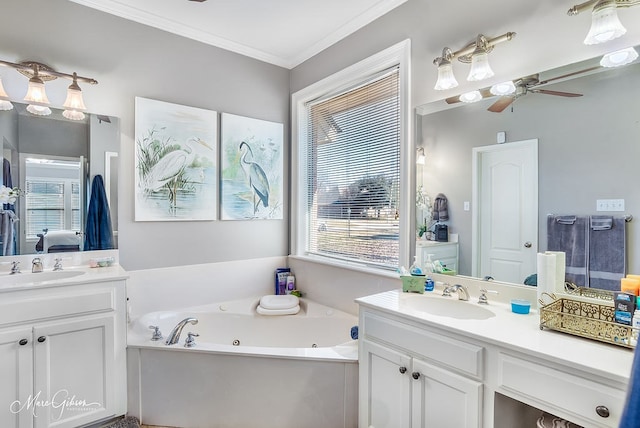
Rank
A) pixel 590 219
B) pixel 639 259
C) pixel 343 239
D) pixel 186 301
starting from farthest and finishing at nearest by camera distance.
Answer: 1. pixel 343 239
2. pixel 186 301
3. pixel 590 219
4. pixel 639 259

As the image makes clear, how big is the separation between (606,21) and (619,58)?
15 cm

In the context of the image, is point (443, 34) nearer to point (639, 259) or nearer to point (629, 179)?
point (629, 179)

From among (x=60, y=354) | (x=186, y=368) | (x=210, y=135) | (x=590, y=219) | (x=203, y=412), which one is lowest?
(x=203, y=412)

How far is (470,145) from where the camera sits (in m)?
1.83

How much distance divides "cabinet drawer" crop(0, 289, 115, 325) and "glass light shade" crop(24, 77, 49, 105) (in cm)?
119

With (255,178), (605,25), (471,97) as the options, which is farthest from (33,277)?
(605,25)

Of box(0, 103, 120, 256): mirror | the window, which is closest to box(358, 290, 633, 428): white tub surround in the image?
the window

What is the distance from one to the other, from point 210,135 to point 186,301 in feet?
4.42

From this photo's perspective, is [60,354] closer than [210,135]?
Yes

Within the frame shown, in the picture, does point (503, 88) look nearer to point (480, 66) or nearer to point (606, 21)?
point (480, 66)

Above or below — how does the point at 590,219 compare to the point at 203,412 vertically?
above

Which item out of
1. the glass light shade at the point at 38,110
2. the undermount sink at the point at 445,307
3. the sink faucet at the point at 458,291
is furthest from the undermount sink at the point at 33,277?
the sink faucet at the point at 458,291

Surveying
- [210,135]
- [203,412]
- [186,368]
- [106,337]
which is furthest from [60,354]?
[210,135]

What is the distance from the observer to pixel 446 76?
1.81 meters
